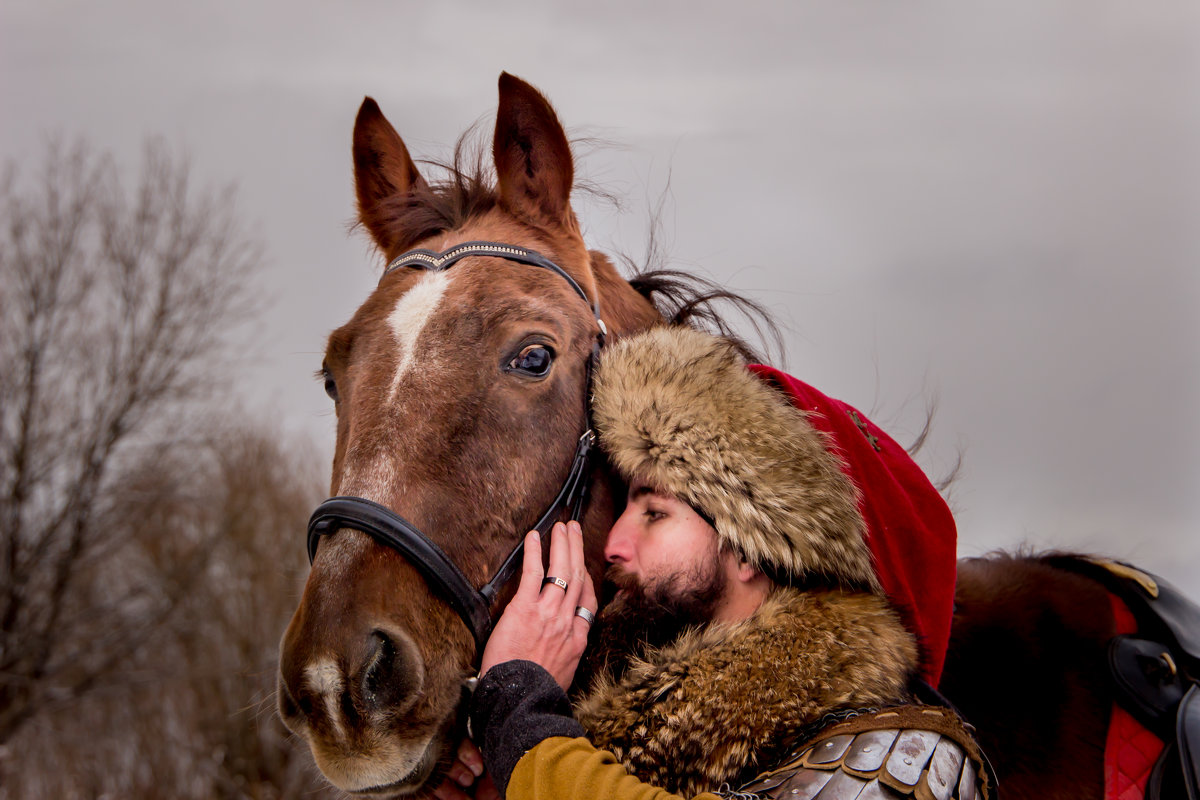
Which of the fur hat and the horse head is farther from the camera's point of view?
the fur hat

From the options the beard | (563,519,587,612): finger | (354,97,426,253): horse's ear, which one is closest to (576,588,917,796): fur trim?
the beard

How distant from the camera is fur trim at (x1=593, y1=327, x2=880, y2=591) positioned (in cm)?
204

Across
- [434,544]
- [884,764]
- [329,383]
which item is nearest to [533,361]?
[434,544]

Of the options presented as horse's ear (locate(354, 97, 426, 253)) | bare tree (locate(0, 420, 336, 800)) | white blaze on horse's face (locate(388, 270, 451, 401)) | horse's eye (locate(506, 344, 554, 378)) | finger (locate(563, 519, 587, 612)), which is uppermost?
horse's ear (locate(354, 97, 426, 253))

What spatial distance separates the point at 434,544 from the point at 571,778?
572 millimetres

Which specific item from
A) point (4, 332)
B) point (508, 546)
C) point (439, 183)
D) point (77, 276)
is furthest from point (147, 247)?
point (508, 546)

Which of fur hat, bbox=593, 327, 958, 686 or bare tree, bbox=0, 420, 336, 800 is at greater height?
fur hat, bbox=593, 327, 958, 686

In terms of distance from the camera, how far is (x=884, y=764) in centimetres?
169

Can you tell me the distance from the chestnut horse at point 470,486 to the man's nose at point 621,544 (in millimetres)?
78

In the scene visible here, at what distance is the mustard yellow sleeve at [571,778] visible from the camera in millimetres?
1668

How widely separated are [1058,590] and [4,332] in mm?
16623

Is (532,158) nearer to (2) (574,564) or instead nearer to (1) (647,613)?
(2) (574,564)

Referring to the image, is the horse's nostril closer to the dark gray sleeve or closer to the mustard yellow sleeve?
the dark gray sleeve

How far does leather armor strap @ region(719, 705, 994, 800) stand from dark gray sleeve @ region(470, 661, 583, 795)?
380 millimetres
